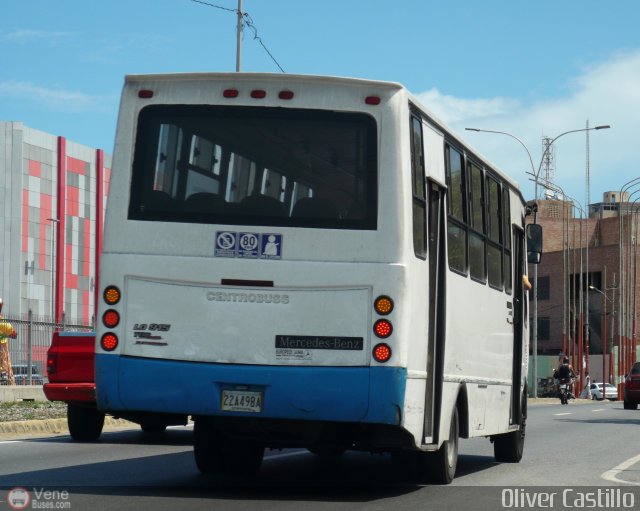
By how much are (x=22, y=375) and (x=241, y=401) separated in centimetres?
1895

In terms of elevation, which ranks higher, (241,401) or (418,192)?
(418,192)

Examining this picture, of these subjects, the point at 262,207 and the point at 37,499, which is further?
the point at 262,207

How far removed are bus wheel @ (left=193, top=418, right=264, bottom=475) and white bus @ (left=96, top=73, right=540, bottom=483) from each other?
1583 mm

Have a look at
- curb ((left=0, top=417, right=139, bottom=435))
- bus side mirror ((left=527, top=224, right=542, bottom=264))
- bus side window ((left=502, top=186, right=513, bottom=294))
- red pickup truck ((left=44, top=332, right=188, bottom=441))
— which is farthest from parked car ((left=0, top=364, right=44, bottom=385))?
bus side window ((left=502, top=186, right=513, bottom=294))

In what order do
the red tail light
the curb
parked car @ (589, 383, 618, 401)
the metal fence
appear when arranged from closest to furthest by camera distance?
the red tail light → the curb → the metal fence → parked car @ (589, 383, 618, 401)

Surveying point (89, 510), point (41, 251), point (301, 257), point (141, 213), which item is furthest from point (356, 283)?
point (41, 251)

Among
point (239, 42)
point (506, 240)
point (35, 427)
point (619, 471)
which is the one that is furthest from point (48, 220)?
point (619, 471)

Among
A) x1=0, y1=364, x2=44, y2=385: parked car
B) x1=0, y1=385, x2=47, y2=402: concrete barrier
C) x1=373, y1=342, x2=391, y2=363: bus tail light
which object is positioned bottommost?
x1=0, y1=385, x2=47, y2=402: concrete barrier

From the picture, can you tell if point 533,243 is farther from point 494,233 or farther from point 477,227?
point 477,227

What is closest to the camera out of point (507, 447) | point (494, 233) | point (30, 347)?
point (494, 233)

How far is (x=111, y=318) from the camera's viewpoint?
1096 centimetres

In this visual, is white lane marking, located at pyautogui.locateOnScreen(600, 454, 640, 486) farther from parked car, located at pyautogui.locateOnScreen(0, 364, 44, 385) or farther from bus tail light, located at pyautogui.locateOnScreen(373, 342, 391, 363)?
parked car, located at pyautogui.locateOnScreen(0, 364, 44, 385)

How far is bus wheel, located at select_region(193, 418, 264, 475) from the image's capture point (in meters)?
13.0

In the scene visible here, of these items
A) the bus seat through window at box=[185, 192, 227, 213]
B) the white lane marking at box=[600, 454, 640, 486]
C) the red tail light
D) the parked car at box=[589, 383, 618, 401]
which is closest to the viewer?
the bus seat through window at box=[185, 192, 227, 213]
